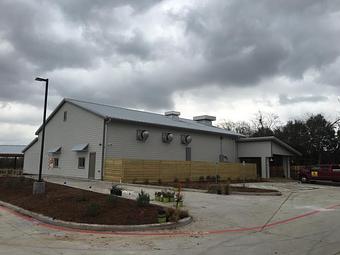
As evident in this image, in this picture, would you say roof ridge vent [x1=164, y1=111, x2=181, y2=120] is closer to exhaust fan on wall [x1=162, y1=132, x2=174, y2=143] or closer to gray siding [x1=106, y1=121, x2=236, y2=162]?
gray siding [x1=106, y1=121, x2=236, y2=162]

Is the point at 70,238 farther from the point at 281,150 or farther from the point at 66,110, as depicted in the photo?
the point at 281,150

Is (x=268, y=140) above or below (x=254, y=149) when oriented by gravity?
above

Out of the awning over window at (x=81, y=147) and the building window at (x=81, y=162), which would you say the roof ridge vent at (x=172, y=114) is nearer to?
the awning over window at (x=81, y=147)

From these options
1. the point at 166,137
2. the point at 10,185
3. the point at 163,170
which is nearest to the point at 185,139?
the point at 166,137

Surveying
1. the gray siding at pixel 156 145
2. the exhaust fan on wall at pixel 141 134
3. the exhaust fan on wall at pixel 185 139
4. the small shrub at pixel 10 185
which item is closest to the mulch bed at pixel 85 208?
the small shrub at pixel 10 185

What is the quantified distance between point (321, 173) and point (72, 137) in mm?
23613

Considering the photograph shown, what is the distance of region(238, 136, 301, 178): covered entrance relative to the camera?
1724 inches

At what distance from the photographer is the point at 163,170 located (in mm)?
32594

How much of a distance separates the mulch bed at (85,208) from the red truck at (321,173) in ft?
88.4

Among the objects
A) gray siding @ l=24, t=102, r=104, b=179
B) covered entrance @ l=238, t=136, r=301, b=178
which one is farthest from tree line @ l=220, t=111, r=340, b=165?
gray siding @ l=24, t=102, r=104, b=179

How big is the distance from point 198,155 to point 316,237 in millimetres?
30934

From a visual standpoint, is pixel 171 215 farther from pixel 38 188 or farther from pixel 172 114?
pixel 172 114

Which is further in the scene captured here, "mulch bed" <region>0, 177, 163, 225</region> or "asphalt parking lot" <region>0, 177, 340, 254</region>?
"mulch bed" <region>0, 177, 163, 225</region>

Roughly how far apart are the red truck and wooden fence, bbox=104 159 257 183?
605 cm
